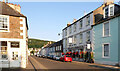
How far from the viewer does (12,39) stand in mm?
14469

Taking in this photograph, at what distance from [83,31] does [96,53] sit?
21.8 ft

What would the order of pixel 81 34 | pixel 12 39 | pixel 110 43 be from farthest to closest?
1. pixel 81 34
2. pixel 110 43
3. pixel 12 39

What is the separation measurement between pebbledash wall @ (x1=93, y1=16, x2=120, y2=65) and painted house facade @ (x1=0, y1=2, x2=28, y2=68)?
11.1 meters

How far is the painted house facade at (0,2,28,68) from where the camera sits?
46.7 feet

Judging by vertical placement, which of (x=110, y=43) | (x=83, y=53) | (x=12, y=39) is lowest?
(x=83, y=53)

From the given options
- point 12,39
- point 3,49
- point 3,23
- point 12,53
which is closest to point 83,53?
point 12,53

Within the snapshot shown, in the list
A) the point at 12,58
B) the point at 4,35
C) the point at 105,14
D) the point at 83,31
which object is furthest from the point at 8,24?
the point at 83,31

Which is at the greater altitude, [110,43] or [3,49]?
[110,43]

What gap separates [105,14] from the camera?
22.0 metres

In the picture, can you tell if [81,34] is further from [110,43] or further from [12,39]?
[12,39]

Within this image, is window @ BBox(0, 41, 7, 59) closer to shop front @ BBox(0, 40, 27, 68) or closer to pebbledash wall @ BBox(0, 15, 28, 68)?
shop front @ BBox(0, 40, 27, 68)

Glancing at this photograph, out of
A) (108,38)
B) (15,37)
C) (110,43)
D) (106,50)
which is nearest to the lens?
(15,37)

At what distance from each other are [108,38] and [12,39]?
1246 centimetres

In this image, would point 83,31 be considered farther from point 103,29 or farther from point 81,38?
point 103,29
